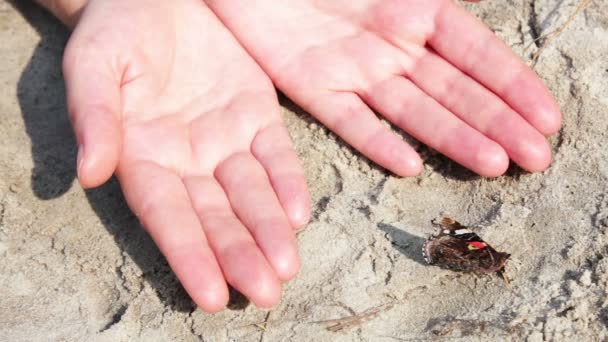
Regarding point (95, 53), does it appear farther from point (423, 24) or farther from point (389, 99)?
point (423, 24)

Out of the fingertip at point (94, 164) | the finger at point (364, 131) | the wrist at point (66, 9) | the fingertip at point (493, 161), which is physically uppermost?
the fingertip at point (493, 161)

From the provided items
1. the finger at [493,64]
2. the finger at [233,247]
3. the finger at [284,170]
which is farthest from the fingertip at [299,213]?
the finger at [493,64]

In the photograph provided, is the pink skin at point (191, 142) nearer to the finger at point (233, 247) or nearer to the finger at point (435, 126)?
the finger at point (233, 247)

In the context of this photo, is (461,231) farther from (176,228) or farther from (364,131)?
(176,228)

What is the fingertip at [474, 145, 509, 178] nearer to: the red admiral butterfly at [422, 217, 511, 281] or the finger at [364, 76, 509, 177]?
the finger at [364, 76, 509, 177]

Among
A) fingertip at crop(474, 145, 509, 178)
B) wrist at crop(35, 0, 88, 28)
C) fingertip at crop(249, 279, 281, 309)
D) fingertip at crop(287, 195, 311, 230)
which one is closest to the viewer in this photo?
fingertip at crop(249, 279, 281, 309)

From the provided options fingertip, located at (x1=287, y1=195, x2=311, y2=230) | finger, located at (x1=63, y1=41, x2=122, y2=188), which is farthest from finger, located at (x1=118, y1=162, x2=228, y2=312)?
fingertip, located at (x1=287, y1=195, x2=311, y2=230)
